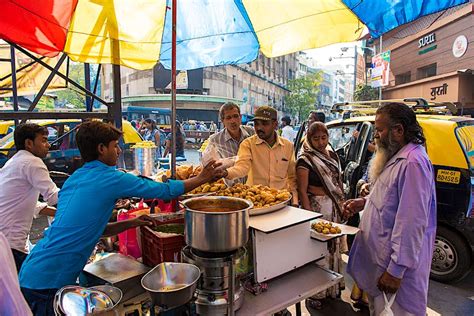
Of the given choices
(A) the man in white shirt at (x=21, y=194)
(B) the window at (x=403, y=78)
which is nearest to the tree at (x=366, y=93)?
(B) the window at (x=403, y=78)

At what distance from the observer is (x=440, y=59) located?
14406 millimetres

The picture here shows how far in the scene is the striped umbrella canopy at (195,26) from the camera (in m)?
3.11

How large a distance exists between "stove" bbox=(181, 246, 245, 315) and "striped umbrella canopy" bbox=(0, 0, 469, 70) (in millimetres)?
2576

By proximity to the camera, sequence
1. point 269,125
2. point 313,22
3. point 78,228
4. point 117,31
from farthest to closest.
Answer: point 117,31, point 313,22, point 269,125, point 78,228

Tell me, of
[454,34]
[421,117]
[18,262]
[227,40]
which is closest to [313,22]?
[227,40]

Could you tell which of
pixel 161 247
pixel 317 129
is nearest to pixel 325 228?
pixel 161 247

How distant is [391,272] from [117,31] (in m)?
3.72

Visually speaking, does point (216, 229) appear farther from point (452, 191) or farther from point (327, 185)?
point (452, 191)

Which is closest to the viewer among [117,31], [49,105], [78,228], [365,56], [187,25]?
[78,228]

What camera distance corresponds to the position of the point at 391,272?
6.68 ft

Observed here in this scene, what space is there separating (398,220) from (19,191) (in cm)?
292

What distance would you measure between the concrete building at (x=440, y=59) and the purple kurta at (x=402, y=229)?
10.3 m

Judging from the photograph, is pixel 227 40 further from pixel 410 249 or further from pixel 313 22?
pixel 410 249

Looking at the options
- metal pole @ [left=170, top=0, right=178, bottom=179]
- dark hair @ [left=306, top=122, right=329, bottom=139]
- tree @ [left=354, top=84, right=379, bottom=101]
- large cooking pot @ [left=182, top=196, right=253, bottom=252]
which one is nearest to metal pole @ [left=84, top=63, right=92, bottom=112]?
metal pole @ [left=170, top=0, right=178, bottom=179]
